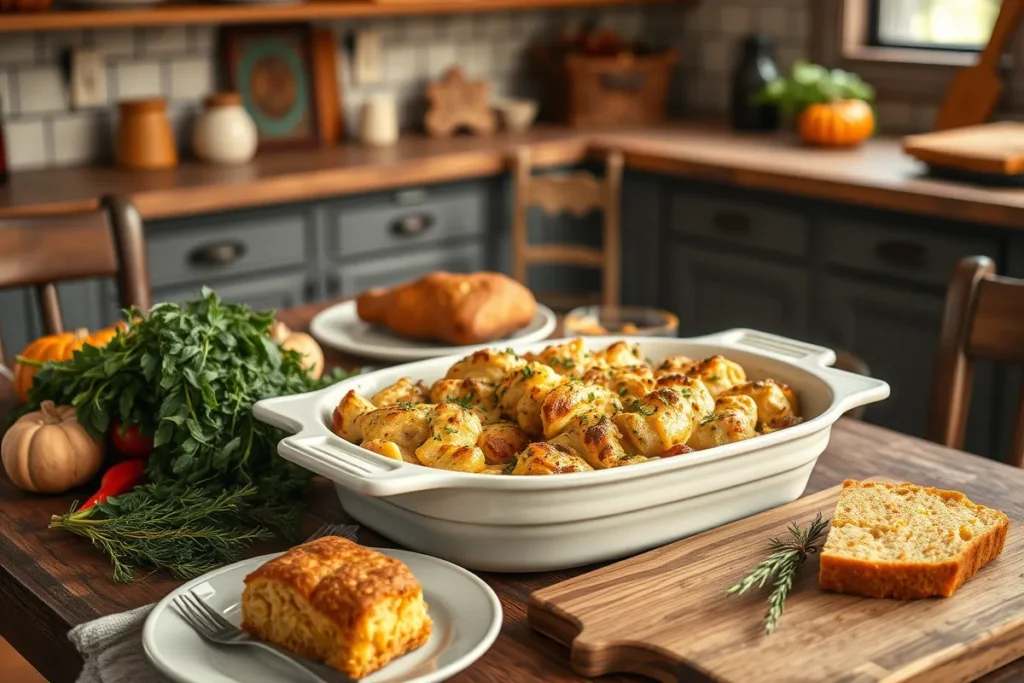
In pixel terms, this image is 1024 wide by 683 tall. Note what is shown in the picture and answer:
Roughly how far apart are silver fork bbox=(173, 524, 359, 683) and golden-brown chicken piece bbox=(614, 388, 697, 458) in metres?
0.35

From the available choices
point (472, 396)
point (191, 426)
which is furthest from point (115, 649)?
point (472, 396)

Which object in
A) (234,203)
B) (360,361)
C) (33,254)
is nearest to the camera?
→ (360,361)

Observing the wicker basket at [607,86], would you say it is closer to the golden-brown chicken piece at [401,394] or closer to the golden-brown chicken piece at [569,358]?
the golden-brown chicken piece at [569,358]

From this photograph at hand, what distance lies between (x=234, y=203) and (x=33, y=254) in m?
1.11

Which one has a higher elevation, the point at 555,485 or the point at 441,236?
the point at 555,485

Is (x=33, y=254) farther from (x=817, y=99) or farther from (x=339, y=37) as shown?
(x=817, y=99)

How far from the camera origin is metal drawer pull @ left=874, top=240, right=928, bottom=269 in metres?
2.91

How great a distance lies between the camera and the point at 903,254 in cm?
294

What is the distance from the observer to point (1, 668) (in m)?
2.31

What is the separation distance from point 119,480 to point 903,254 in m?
2.19

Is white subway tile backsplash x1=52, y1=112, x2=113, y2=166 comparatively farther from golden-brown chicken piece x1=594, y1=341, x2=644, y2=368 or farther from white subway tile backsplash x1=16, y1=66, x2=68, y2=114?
golden-brown chicken piece x1=594, y1=341, x2=644, y2=368

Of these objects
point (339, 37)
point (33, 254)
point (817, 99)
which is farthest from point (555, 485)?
point (339, 37)

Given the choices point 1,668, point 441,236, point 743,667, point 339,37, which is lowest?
point 1,668

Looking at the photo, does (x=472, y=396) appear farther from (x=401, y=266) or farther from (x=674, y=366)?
(x=401, y=266)
